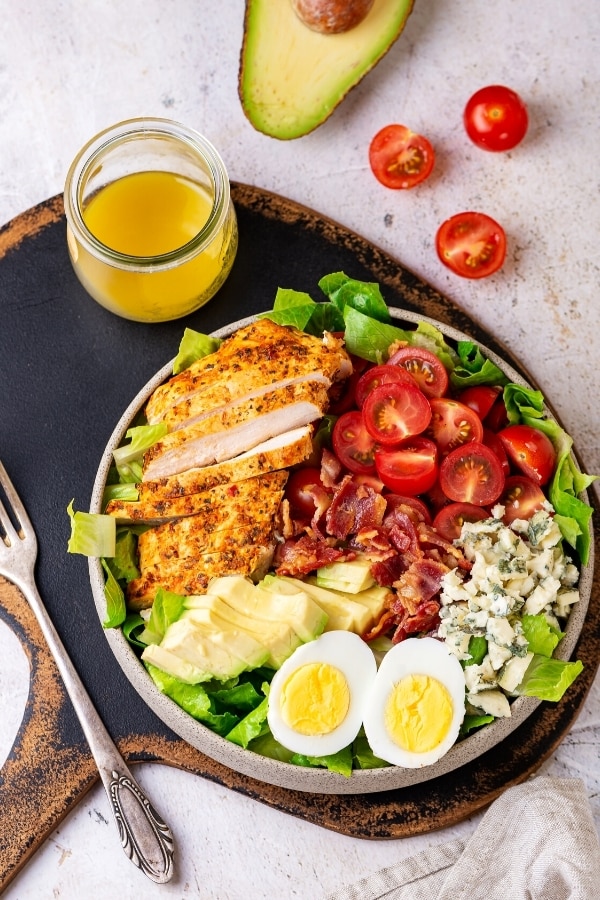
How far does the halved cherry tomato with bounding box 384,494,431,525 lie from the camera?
253 centimetres

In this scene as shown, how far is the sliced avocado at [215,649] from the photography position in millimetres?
2297

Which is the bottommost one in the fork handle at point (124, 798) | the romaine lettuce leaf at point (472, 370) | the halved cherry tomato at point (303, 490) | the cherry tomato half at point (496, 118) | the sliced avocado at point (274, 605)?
the fork handle at point (124, 798)

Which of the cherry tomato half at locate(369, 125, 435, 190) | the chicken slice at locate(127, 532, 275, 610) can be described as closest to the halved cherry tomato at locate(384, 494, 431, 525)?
the chicken slice at locate(127, 532, 275, 610)

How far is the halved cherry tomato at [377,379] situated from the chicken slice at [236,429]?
4.8 inches

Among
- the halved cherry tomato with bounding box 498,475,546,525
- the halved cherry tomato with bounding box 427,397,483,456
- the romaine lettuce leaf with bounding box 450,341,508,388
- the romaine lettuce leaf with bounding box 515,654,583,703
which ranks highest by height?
the romaine lettuce leaf with bounding box 450,341,508,388

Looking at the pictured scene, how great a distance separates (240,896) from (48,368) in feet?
5.75

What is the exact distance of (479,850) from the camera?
2.62m

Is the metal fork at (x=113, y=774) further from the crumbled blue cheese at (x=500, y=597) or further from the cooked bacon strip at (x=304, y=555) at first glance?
the crumbled blue cheese at (x=500, y=597)

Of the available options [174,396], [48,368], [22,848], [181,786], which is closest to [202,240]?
[174,396]

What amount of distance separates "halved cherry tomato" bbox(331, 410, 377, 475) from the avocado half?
3.51 feet

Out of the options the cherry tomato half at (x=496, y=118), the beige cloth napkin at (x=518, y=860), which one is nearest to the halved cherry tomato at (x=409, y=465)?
the beige cloth napkin at (x=518, y=860)

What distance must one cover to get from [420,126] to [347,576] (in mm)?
1717

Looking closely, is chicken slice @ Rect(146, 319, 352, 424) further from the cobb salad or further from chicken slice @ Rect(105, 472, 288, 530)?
chicken slice @ Rect(105, 472, 288, 530)

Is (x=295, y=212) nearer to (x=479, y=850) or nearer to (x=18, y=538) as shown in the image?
(x=18, y=538)
